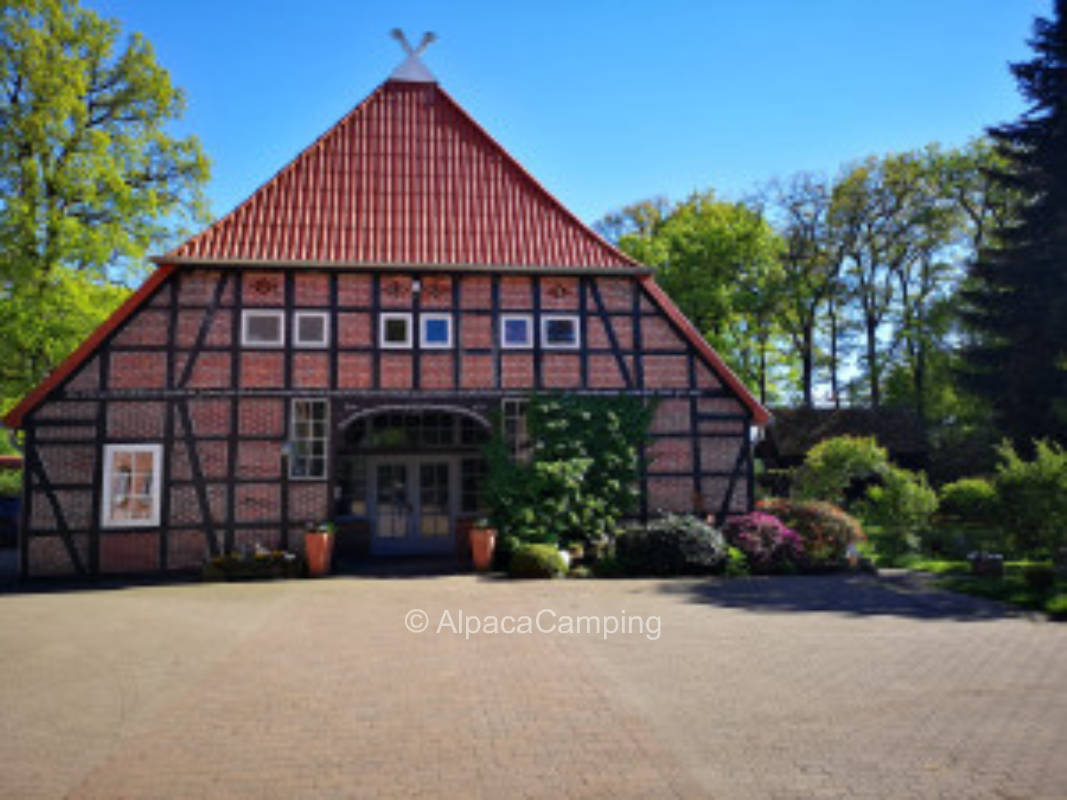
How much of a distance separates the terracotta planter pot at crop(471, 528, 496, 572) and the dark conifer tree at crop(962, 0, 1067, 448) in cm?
1603

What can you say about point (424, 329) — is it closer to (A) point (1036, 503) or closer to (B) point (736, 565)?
(B) point (736, 565)

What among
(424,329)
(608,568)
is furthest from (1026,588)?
(424,329)

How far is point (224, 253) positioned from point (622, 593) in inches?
380

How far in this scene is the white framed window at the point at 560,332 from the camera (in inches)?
551

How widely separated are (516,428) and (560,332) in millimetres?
2144

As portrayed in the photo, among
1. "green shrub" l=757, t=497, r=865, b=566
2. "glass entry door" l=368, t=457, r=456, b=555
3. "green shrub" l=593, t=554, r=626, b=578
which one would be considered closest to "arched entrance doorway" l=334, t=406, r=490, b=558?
"glass entry door" l=368, t=457, r=456, b=555

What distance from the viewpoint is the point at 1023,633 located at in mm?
8219

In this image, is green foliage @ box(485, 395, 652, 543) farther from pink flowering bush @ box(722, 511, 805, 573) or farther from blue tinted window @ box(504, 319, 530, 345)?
pink flowering bush @ box(722, 511, 805, 573)

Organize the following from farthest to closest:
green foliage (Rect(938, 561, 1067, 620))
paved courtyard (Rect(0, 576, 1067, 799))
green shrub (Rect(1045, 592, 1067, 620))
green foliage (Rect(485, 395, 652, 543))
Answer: green foliage (Rect(485, 395, 652, 543)) < green foliage (Rect(938, 561, 1067, 620)) < green shrub (Rect(1045, 592, 1067, 620)) < paved courtyard (Rect(0, 576, 1067, 799))

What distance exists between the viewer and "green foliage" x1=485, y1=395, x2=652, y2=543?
12.8 metres

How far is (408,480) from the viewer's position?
52.1 feet

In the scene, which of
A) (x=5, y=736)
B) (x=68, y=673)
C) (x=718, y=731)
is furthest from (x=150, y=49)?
(x=718, y=731)

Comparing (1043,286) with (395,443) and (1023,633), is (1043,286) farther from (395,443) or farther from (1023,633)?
(395,443)

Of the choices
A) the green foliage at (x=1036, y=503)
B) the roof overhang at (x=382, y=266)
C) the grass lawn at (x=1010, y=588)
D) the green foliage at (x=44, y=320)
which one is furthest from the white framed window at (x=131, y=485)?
the green foliage at (x=1036, y=503)
